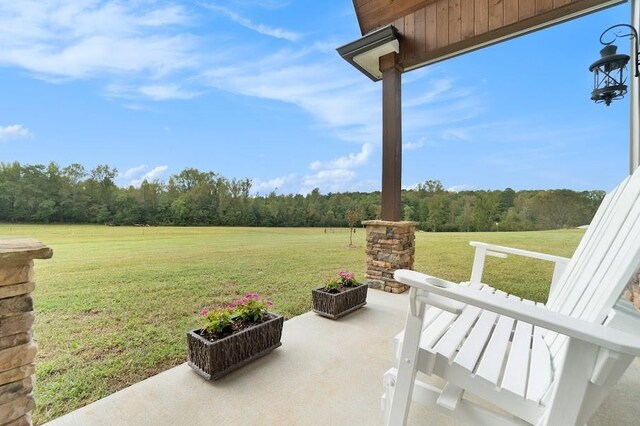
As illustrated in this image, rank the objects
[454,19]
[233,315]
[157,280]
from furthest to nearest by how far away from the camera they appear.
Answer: [157,280] → [454,19] → [233,315]

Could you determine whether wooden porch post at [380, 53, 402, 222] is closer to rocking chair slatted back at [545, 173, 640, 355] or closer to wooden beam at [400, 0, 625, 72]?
wooden beam at [400, 0, 625, 72]

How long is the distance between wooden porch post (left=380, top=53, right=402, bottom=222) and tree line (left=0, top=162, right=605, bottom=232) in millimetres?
610

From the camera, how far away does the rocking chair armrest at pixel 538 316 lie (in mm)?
663

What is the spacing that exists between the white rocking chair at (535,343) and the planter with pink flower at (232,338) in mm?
924

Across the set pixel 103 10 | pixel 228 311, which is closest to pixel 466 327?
pixel 228 311

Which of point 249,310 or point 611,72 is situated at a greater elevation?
point 611,72

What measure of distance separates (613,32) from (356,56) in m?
2.30

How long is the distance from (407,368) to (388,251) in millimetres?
2453

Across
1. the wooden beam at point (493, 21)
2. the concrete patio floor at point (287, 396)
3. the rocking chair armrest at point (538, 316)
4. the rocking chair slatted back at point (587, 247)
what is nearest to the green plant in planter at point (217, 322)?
the concrete patio floor at point (287, 396)

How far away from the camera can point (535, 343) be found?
132 centimetres

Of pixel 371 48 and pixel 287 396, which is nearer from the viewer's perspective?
pixel 287 396

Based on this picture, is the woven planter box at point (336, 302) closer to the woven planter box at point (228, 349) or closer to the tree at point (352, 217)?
the woven planter box at point (228, 349)

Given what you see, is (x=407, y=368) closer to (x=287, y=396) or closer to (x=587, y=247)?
(x=287, y=396)

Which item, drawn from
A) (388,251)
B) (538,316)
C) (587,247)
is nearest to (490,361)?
(538,316)
